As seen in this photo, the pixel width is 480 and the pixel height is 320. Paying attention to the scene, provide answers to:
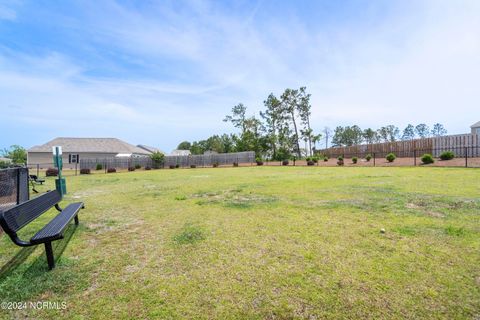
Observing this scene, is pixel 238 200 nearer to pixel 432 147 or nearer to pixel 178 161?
pixel 432 147

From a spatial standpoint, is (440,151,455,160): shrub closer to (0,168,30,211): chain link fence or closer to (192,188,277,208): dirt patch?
(192,188,277,208): dirt patch

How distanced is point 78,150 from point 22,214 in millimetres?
43746

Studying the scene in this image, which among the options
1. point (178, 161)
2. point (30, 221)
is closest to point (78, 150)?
point (178, 161)

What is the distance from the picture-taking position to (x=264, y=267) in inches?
117

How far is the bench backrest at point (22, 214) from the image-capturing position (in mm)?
2751

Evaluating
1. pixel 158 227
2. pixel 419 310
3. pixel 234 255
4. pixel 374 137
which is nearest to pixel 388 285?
pixel 419 310

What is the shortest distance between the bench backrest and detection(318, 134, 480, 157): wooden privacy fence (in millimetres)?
22332

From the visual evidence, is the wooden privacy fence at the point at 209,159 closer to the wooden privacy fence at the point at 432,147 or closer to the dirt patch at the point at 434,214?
the wooden privacy fence at the point at 432,147

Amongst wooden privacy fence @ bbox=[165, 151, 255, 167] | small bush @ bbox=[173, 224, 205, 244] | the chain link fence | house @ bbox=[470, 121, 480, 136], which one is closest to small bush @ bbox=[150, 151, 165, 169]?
wooden privacy fence @ bbox=[165, 151, 255, 167]

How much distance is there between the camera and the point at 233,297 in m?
2.39

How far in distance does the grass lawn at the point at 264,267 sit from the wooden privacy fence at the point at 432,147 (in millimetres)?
18007

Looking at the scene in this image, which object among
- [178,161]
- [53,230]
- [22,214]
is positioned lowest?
[53,230]

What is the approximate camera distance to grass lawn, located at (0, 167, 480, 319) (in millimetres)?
2221

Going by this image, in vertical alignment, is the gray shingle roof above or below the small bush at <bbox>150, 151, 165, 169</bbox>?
above
